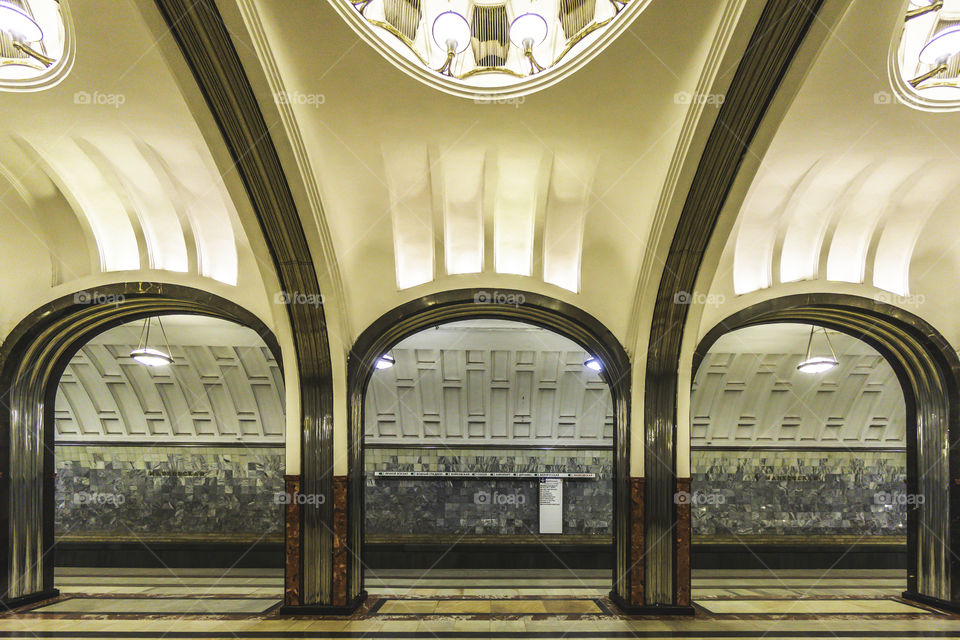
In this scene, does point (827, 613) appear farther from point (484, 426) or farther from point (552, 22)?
point (552, 22)

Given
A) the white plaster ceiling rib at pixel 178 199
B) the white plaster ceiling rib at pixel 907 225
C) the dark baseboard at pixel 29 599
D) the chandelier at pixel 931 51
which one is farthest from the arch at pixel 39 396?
the white plaster ceiling rib at pixel 907 225

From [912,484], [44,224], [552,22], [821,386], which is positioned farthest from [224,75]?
[821,386]

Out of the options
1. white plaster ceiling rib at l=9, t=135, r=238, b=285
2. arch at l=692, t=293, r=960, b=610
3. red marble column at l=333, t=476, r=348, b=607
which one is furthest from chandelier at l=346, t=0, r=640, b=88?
red marble column at l=333, t=476, r=348, b=607

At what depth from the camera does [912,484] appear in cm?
891

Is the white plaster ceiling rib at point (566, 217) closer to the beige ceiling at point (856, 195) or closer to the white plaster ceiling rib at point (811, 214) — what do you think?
the beige ceiling at point (856, 195)

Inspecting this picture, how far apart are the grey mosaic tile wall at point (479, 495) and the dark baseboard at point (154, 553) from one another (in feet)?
7.98

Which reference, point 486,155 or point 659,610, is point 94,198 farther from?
point 659,610

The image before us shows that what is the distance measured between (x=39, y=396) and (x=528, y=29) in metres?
8.73

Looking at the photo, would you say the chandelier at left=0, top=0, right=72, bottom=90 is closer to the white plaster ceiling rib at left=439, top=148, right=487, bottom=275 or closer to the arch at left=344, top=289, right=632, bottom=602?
the white plaster ceiling rib at left=439, top=148, right=487, bottom=275

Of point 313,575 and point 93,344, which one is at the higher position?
point 93,344

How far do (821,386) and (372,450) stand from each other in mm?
9523

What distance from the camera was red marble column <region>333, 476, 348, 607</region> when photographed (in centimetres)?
→ 780

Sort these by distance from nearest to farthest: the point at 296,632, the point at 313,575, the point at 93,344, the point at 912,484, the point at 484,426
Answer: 1. the point at 296,632
2. the point at 313,575
3. the point at 912,484
4. the point at 93,344
5. the point at 484,426

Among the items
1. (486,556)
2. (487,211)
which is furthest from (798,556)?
(487,211)
